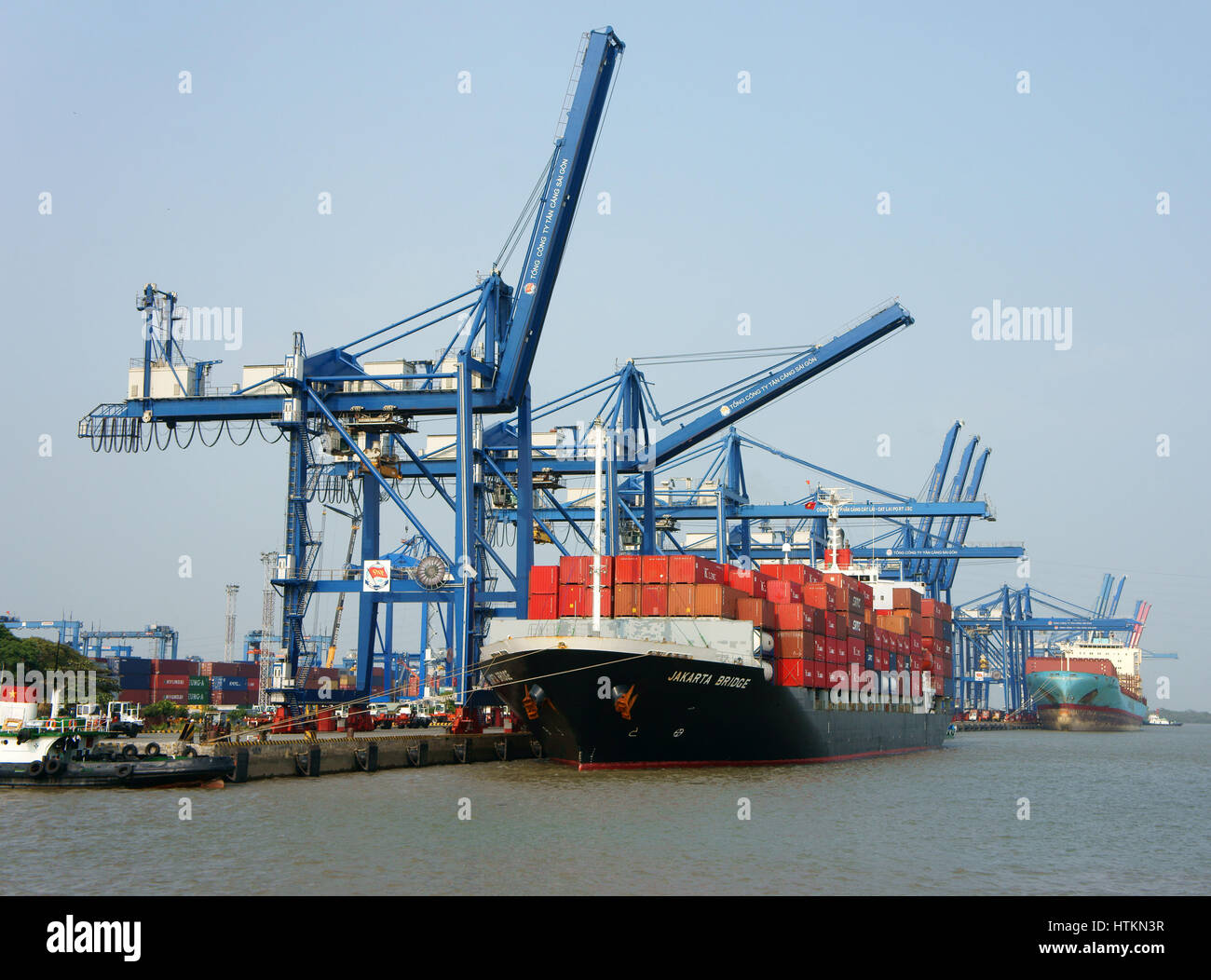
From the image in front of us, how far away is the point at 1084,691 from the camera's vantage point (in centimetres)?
10531

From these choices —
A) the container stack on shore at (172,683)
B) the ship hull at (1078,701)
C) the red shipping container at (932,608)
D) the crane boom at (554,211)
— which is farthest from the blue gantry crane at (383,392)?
the ship hull at (1078,701)

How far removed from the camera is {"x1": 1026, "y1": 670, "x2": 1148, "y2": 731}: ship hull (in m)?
106

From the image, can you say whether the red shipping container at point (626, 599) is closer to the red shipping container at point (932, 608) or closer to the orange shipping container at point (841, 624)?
the orange shipping container at point (841, 624)

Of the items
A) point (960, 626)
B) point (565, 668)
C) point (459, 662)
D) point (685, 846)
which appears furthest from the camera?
point (960, 626)

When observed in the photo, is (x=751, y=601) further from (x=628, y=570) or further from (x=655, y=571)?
(x=628, y=570)

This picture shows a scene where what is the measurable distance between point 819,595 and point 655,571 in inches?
385

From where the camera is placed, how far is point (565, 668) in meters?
32.1

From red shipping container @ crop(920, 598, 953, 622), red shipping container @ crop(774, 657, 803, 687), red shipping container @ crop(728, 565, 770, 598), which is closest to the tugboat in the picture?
red shipping container @ crop(728, 565, 770, 598)

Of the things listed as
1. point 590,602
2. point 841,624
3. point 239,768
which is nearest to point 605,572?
point 590,602
